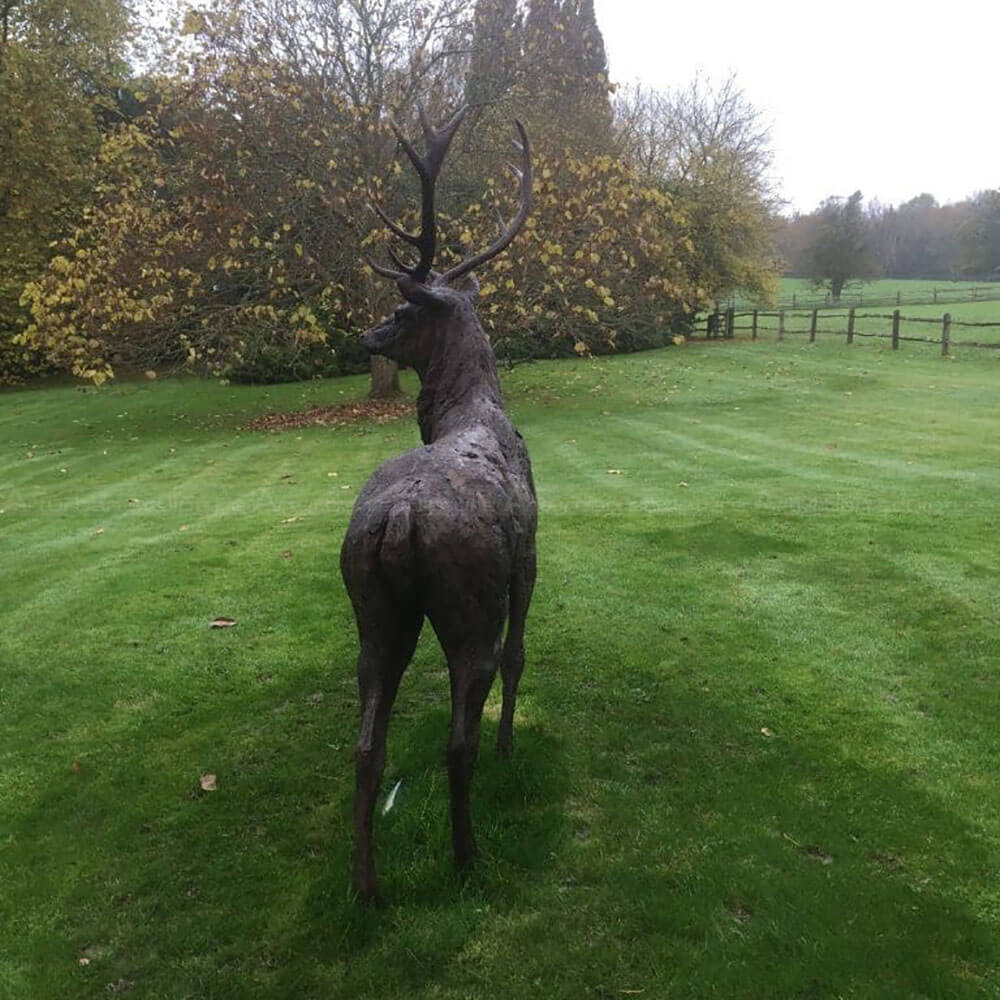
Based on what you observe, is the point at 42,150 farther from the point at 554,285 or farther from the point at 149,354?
the point at 554,285

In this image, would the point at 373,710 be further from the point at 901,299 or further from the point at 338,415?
the point at 901,299

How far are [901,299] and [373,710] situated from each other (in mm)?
62137

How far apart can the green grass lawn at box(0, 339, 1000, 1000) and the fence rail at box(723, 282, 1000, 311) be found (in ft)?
157

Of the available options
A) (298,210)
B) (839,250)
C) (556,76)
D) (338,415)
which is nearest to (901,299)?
(839,250)

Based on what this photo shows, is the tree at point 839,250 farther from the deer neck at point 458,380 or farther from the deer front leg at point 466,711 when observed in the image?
the deer front leg at point 466,711

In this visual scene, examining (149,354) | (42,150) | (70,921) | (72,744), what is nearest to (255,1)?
(149,354)

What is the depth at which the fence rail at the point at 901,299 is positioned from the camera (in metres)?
52.0

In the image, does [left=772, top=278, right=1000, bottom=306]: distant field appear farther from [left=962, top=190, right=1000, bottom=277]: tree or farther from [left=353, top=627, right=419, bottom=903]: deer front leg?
[left=353, top=627, right=419, bottom=903]: deer front leg

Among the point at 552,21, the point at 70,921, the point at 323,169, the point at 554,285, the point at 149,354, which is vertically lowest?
the point at 70,921

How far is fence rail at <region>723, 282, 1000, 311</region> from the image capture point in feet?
171

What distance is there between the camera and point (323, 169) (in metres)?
15.9

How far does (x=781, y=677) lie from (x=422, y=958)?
3.17m

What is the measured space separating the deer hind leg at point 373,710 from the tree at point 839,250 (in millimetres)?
53038

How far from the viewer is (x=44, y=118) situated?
23188 millimetres
